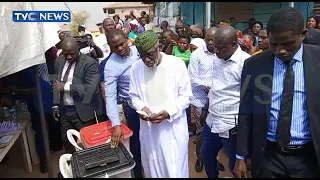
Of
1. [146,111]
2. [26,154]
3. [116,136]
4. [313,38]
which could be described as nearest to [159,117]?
[146,111]

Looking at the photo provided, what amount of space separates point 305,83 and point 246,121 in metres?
0.46

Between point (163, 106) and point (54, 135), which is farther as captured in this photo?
point (54, 135)

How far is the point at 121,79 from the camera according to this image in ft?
9.64

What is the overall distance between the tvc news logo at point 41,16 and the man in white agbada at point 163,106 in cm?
72

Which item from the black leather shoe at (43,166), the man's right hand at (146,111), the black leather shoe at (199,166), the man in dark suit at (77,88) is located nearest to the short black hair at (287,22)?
the man's right hand at (146,111)

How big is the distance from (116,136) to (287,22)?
4.74 feet

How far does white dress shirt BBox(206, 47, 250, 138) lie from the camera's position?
8.45ft

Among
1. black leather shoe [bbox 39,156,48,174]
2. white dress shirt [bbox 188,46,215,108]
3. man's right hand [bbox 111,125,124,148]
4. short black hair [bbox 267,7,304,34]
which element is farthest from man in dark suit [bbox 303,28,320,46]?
black leather shoe [bbox 39,156,48,174]

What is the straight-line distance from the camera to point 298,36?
175 centimetres

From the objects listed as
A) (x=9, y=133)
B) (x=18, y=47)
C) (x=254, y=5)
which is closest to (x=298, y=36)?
(x=18, y=47)

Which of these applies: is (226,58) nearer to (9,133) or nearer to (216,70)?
(216,70)

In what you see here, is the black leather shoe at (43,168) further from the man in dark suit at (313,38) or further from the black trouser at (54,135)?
the man in dark suit at (313,38)

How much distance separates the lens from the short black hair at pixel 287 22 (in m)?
1.71

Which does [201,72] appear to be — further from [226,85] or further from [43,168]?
[43,168]
